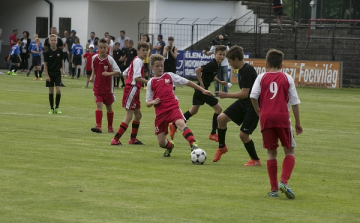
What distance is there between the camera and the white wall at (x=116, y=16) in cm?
4659

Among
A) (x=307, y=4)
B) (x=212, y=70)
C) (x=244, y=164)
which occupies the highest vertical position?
(x=307, y=4)

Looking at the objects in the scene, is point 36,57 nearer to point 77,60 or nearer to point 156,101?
point 77,60

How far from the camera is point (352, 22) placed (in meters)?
41.0

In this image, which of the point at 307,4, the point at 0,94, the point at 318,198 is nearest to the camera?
the point at 318,198

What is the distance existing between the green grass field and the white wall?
97.1 feet

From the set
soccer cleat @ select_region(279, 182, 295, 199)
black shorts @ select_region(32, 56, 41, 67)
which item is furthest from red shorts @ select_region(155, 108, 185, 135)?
black shorts @ select_region(32, 56, 41, 67)

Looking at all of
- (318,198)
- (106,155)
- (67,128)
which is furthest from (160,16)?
(318,198)

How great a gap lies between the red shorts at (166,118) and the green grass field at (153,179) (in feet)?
1.56

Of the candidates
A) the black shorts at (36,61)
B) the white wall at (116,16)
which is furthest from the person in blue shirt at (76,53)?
the white wall at (116,16)

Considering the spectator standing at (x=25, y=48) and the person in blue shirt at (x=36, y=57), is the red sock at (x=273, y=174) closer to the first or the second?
the person in blue shirt at (x=36, y=57)

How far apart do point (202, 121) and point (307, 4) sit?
26.8 metres

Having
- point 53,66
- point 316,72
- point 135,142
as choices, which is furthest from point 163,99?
point 316,72

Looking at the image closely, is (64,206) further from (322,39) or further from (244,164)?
(322,39)

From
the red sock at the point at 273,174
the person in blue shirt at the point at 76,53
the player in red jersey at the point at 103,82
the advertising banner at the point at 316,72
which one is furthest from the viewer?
the person in blue shirt at the point at 76,53
